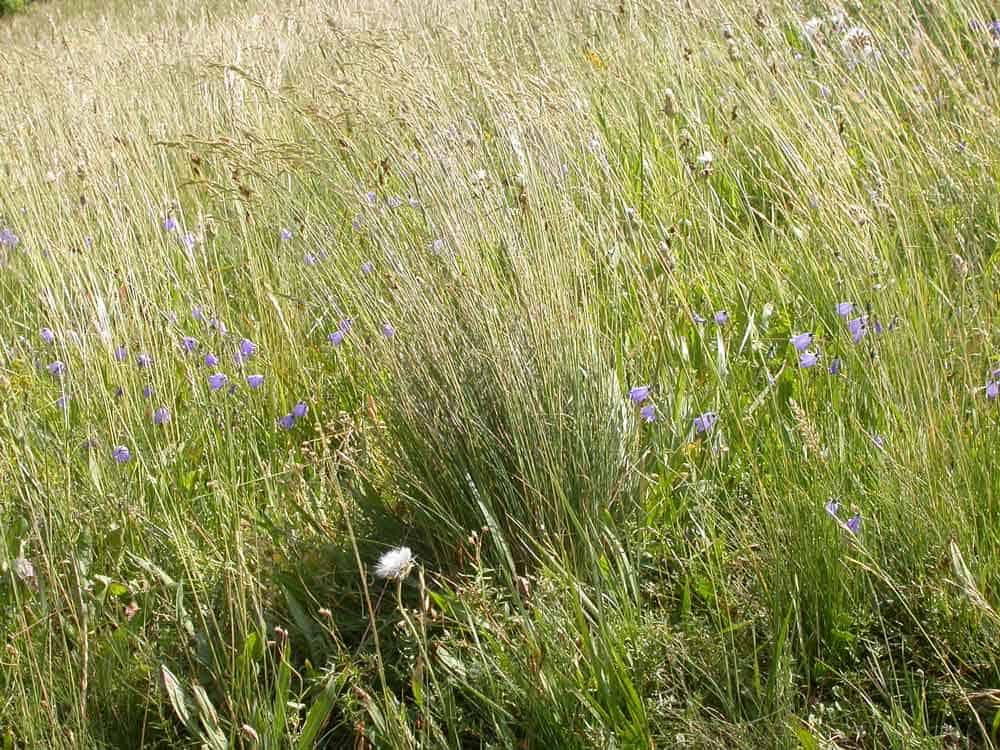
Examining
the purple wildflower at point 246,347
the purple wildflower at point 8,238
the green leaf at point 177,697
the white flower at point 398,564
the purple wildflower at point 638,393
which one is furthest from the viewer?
the purple wildflower at point 8,238

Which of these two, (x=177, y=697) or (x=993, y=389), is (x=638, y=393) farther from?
(x=177, y=697)

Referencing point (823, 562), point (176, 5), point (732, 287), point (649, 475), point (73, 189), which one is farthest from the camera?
point (176, 5)

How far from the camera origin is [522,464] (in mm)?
1703

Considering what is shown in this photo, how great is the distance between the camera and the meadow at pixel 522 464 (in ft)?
4.81

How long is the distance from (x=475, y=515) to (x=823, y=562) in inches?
24.6

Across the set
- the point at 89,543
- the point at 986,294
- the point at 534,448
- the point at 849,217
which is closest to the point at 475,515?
the point at 534,448

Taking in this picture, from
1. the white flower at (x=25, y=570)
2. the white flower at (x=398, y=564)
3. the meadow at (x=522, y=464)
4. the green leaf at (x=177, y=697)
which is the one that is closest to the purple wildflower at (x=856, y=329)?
the meadow at (x=522, y=464)

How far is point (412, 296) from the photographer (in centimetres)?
181

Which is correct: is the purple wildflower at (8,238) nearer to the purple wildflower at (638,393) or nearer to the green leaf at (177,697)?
the green leaf at (177,697)

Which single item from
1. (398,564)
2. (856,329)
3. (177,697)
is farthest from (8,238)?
(856,329)

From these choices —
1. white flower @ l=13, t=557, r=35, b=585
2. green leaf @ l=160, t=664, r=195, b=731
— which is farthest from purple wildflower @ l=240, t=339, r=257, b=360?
green leaf @ l=160, t=664, r=195, b=731

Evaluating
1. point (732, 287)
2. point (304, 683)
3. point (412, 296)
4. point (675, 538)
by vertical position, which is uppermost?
point (412, 296)

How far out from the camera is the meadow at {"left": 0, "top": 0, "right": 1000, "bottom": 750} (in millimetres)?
1467

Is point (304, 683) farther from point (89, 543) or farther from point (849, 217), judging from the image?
point (849, 217)
